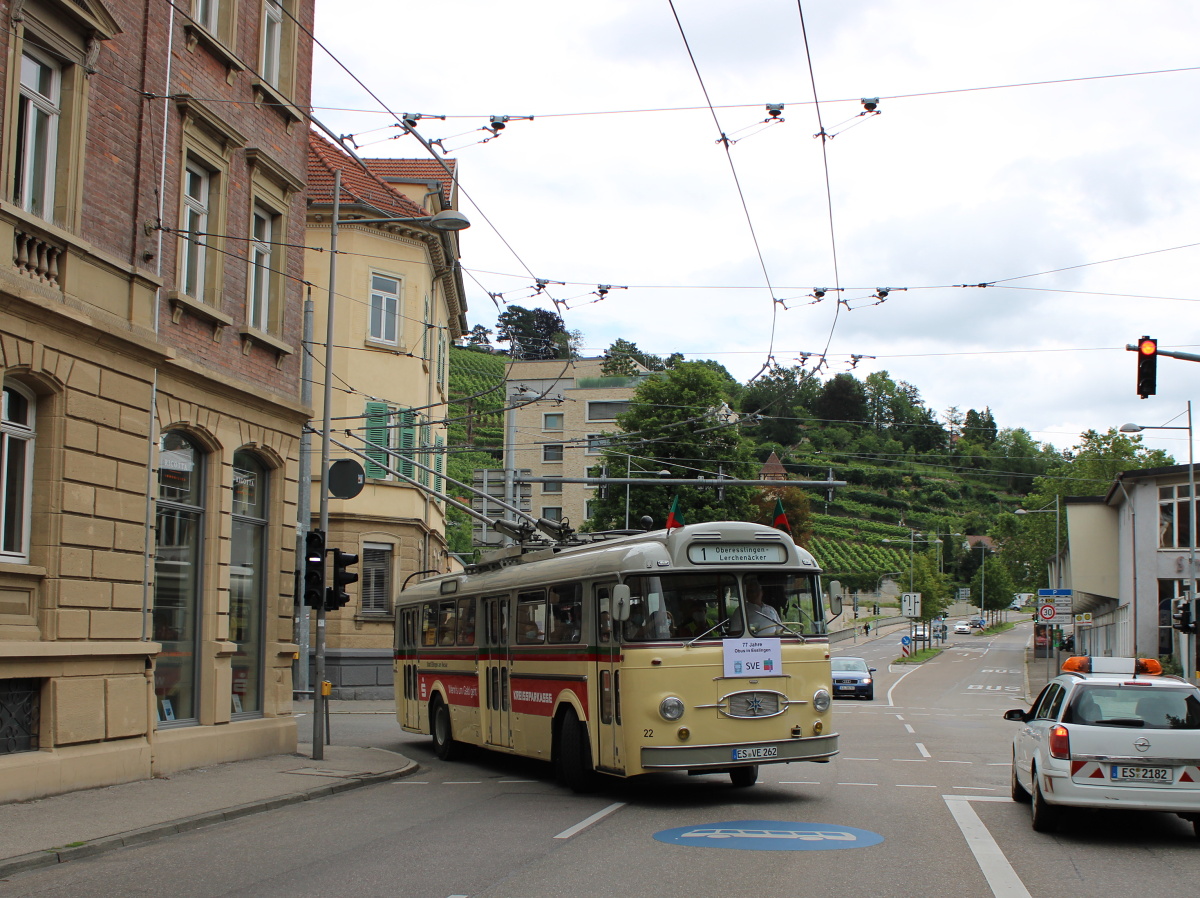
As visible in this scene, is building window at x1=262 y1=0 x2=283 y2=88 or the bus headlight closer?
the bus headlight

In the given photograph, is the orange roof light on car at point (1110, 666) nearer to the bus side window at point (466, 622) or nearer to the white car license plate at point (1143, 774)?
the white car license plate at point (1143, 774)

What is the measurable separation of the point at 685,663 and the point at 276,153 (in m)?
11.4

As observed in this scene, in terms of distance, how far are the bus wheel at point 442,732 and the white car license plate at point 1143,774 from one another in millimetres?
11063

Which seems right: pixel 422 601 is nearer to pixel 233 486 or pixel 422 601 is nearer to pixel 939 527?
pixel 233 486

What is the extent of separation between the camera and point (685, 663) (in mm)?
13102

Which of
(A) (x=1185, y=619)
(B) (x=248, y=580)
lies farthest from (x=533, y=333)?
(B) (x=248, y=580)

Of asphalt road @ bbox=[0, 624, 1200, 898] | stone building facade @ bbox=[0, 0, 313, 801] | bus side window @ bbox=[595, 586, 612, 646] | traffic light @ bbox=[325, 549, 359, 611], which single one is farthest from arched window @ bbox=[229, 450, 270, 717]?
bus side window @ bbox=[595, 586, 612, 646]

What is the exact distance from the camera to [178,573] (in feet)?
56.7

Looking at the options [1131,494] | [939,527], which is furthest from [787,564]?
[939,527]

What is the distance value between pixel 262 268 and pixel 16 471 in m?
6.82

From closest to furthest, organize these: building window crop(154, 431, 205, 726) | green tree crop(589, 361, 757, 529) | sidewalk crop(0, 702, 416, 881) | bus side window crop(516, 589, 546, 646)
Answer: sidewalk crop(0, 702, 416, 881), bus side window crop(516, 589, 546, 646), building window crop(154, 431, 205, 726), green tree crop(589, 361, 757, 529)

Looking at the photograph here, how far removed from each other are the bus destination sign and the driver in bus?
24cm

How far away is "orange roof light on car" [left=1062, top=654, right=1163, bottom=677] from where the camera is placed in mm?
12448

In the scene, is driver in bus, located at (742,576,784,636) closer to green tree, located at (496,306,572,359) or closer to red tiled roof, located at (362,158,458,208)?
green tree, located at (496,306,572,359)
